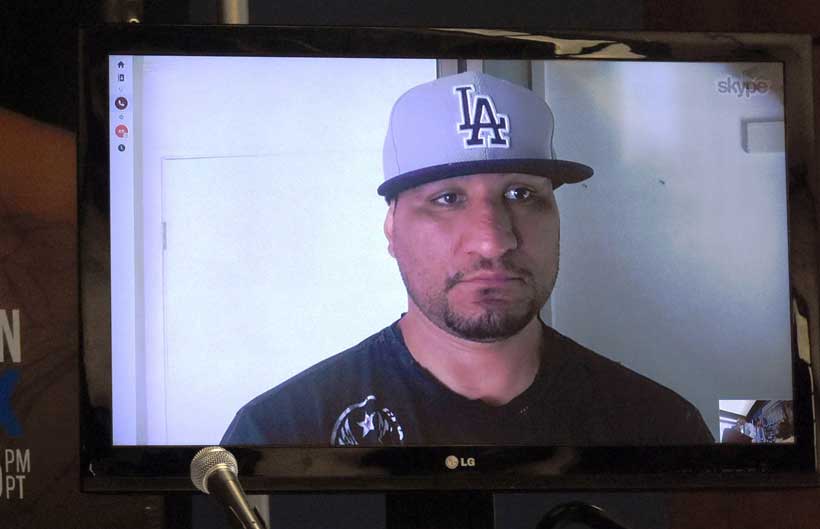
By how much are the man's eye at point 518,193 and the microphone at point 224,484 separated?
0.46 metres

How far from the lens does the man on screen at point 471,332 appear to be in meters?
1.10

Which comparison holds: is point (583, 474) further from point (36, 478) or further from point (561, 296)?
point (36, 478)

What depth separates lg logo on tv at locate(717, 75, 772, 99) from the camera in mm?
1133

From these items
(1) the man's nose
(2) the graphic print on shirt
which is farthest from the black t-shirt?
(1) the man's nose

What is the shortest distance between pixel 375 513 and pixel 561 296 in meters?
Result: 0.52


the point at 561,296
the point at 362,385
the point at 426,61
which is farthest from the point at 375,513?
the point at 426,61

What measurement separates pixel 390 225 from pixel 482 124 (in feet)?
0.52

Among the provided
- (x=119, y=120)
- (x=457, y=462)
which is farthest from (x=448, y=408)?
(x=119, y=120)

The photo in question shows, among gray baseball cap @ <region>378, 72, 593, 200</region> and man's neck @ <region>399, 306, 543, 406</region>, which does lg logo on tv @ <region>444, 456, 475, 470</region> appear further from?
gray baseball cap @ <region>378, 72, 593, 200</region>

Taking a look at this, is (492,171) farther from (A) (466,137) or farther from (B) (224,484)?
(B) (224,484)

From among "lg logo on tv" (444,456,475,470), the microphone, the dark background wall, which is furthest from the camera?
the dark background wall

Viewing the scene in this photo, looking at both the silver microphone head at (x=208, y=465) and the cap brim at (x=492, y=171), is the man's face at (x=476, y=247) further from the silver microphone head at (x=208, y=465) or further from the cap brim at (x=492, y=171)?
the silver microphone head at (x=208, y=465)

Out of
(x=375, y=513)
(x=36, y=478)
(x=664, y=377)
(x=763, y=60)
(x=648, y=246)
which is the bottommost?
(x=375, y=513)

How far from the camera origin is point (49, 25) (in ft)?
4.05
